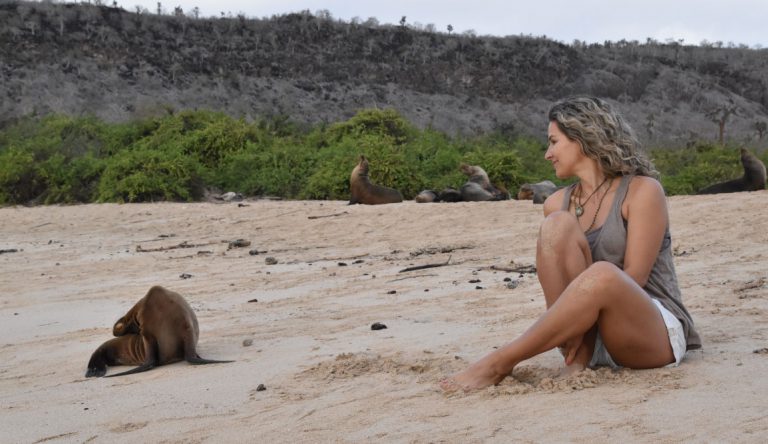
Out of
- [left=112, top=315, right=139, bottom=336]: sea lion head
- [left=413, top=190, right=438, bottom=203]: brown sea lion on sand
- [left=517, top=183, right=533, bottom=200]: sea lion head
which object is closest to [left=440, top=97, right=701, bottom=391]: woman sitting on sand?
[left=112, top=315, right=139, bottom=336]: sea lion head

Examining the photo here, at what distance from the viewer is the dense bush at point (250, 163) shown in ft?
57.4

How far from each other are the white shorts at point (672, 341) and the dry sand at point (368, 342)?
0.07 metres

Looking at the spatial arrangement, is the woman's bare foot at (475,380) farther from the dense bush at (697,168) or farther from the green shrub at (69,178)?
the green shrub at (69,178)

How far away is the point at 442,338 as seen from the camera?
530cm

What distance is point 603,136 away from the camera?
14.3 feet

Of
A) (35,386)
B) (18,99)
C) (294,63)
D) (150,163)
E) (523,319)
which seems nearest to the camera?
A: (35,386)

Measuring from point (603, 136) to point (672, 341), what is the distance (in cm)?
100

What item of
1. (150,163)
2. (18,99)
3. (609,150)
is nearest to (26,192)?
(150,163)

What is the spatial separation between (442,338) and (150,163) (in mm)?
13771

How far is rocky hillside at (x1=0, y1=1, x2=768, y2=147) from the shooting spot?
40.5 meters

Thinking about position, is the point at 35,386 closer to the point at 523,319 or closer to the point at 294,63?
the point at 523,319

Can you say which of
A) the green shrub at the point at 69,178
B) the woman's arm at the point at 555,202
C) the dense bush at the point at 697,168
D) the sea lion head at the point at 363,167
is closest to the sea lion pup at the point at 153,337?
the woman's arm at the point at 555,202

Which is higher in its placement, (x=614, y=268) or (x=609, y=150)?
(x=609, y=150)

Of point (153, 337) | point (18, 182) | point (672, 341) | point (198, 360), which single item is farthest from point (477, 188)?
point (672, 341)
